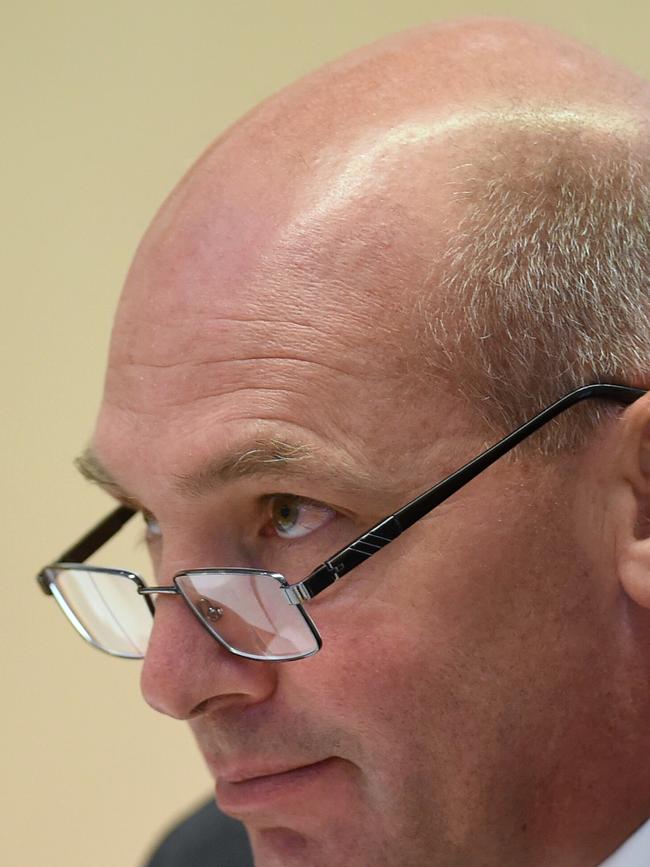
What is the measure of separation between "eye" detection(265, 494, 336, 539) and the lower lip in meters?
0.20

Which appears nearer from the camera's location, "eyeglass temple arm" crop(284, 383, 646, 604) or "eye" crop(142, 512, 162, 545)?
"eyeglass temple arm" crop(284, 383, 646, 604)

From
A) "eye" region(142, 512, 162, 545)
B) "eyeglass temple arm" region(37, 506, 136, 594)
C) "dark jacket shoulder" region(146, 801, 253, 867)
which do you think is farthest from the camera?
"dark jacket shoulder" region(146, 801, 253, 867)

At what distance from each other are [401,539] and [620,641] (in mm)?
212

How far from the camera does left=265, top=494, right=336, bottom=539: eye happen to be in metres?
1.12

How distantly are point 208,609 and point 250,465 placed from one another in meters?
0.14

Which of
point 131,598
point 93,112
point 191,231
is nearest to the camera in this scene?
point 191,231

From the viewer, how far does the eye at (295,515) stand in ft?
3.66

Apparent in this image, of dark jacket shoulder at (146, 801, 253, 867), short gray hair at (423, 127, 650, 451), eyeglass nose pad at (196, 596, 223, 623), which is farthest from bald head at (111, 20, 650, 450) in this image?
dark jacket shoulder at (146, 801, 253, 867)

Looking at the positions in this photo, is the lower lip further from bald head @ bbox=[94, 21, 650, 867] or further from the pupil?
the pupil

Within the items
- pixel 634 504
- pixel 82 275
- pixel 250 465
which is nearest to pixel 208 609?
pixel 250 465

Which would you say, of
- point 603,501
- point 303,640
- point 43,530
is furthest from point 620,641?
point 43,530

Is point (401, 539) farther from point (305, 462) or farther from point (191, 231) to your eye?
point (191, 231)

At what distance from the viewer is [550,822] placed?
1.13 m

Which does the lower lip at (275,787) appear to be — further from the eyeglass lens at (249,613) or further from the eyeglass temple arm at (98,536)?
the eyeglass temple arm at (98,536)
